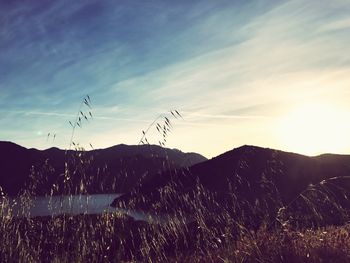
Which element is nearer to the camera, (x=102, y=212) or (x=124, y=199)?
(x=102, y=212)

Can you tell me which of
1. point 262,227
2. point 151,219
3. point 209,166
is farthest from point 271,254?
point 209,166

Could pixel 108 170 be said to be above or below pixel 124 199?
above

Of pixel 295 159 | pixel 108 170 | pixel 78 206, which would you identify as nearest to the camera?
pixel 78 206

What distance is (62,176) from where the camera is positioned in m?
6.18

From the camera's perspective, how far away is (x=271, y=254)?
488 cm

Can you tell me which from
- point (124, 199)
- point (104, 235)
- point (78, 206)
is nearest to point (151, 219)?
point (104, 235)

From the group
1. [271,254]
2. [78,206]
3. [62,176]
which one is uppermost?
[62,176]

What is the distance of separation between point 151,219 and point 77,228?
3.40 feet

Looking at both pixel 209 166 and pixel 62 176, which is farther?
pixel 209 166

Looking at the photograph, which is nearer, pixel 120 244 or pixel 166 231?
pixel 120 244

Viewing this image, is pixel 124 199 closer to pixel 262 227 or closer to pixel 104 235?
pixel 104 235

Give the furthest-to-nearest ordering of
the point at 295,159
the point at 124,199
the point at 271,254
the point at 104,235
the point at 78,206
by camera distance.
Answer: the point at 295,159 → the point at 124,199 → the point at 78,206 → the point at 104,235 → the point at 271,254

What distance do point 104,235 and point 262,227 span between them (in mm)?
2376

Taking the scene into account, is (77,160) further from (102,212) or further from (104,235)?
(104,235)
